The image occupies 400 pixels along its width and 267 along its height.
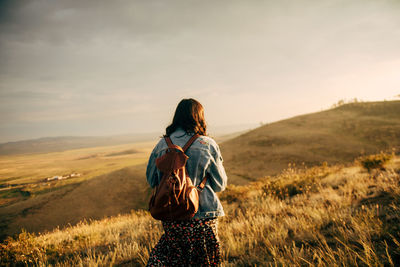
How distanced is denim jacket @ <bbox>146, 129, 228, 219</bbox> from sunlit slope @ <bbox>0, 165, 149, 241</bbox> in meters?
12.7

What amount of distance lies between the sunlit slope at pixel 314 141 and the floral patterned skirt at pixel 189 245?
12532 mm

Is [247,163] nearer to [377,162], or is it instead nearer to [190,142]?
[377,162]

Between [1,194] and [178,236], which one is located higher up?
[178,236]

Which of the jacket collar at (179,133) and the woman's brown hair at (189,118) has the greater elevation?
the woman's brown hair at (189,118)

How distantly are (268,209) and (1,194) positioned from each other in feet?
60.6

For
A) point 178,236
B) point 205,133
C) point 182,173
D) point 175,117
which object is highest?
point 175,117

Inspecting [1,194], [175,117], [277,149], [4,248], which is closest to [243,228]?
[175,117]

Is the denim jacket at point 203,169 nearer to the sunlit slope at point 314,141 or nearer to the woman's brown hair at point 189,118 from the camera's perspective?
the woman's brown hair at point 189,118

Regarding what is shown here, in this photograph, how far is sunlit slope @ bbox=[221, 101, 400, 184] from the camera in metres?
15.5

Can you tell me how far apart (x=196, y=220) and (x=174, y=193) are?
0.62 meters

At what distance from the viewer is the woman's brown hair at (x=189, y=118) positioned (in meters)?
2.27

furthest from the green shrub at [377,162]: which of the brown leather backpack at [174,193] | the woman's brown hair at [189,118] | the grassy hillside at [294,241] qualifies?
the brown leather backpack at [174,193]

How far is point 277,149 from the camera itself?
60.0 feet

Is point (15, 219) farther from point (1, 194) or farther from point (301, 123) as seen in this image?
point (301, 123)
